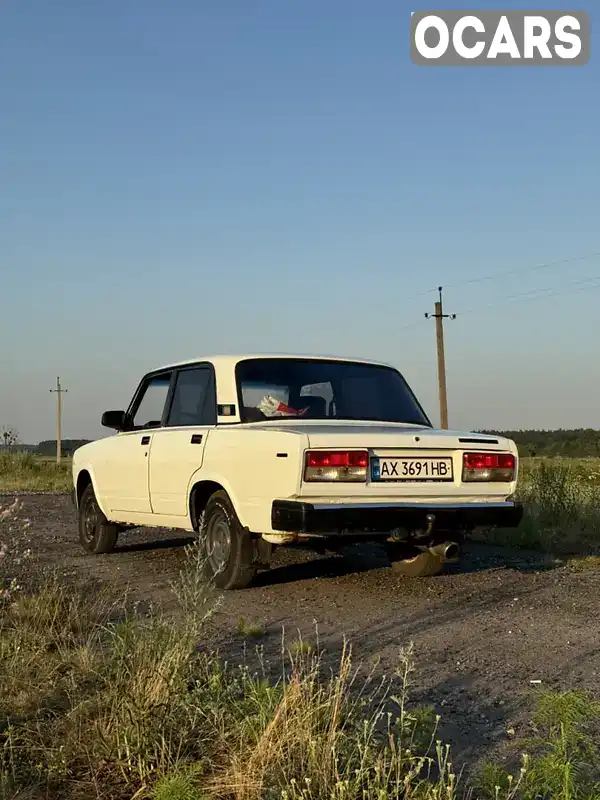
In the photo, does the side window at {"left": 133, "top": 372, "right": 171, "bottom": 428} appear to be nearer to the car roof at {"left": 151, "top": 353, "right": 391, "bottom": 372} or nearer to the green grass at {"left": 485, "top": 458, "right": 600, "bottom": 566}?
the car roof at {"left": 151, "top": 353, "right": 391, "bottom": 372}

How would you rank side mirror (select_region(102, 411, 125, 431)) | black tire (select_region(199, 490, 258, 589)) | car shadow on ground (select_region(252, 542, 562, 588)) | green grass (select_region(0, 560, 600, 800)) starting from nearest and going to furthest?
1. green grass (select_region(0, 560, 600, 800))
2. black tire (select_region(199, 490, 258, 589))
3. car shadow on ground (select_region(252, 542, 562, 588))
4. side mirror (select_region(102, 411, 125, 431))

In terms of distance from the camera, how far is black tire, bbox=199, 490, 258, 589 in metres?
7.20

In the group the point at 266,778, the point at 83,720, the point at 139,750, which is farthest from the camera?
the point at 83,720

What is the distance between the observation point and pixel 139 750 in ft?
11.2

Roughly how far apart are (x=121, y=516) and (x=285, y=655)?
4.41 meters

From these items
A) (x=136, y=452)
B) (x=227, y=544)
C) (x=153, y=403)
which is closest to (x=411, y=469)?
(x=227, y=544)

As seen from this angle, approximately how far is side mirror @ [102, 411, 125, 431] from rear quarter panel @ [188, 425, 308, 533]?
206 cm

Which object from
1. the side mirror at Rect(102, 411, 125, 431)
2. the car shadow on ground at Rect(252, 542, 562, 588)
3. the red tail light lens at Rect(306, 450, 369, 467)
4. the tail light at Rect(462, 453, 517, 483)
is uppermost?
the side mirror at Rect(102, 411, 125, 431)

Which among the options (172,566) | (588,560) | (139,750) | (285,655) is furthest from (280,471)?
(588,560)

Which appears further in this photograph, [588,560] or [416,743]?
[588,560]

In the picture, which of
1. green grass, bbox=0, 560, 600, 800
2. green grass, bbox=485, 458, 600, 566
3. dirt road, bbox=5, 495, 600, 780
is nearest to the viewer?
green grass, bbox=0, 560, 600, 800

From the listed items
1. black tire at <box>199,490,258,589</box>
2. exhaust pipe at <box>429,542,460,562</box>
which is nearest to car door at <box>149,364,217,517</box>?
black tire at <box>199,490,258,589</box>

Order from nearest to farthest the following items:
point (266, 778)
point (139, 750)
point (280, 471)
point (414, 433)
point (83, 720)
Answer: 1. point (266, 778)
2. point (139, 750)
3. point (83, 720)
4. point (280, 471)
5. point (414, 433)

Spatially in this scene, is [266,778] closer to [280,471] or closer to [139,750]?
[139,750]
